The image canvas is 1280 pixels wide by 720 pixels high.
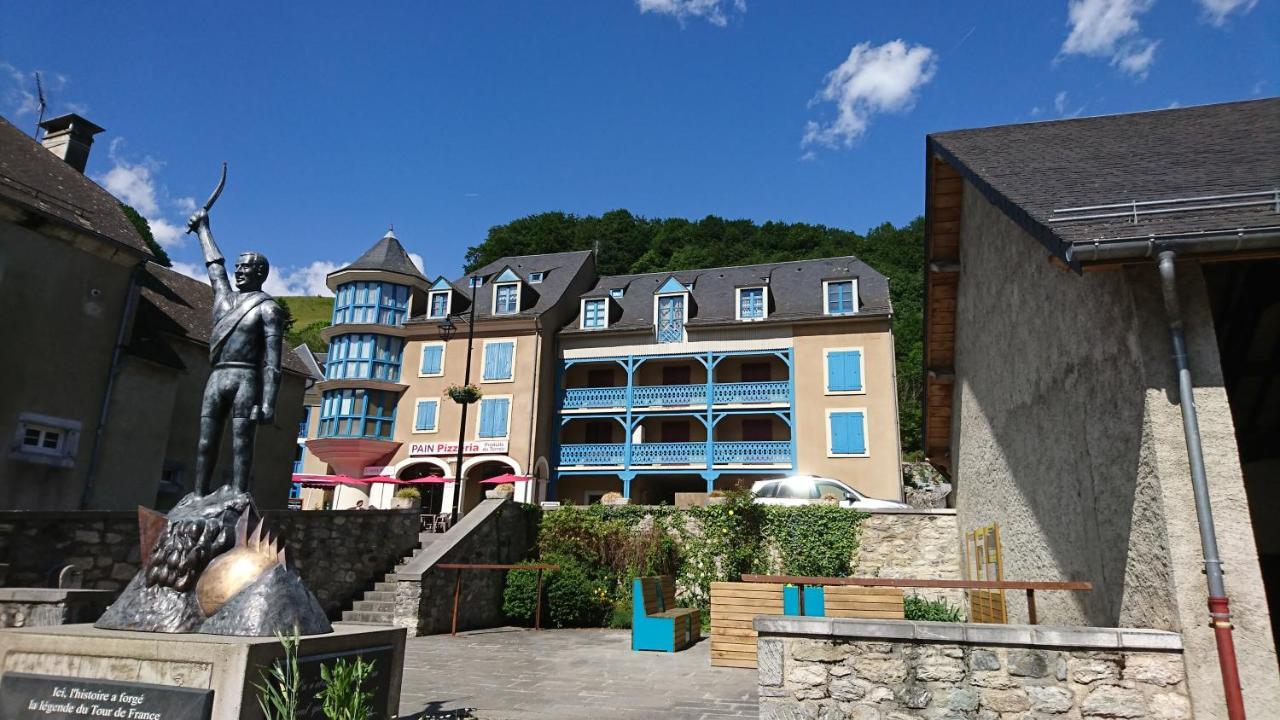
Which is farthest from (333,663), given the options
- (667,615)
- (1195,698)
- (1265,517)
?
(1265,517)

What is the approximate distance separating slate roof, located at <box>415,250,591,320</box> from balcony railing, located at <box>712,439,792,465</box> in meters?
8.11

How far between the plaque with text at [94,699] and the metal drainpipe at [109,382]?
11.4 m

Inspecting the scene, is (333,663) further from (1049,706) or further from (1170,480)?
(1170,480)

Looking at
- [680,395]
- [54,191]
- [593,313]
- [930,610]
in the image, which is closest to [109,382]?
[54,191]

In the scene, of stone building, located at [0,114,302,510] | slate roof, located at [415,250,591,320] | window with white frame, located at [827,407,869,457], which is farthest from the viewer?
slate roof, located at [415,250,591,320]

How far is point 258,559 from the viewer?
524 centimetres

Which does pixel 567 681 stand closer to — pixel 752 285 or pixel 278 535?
pixel 278 535

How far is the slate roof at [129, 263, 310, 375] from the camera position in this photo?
15852 millimetres

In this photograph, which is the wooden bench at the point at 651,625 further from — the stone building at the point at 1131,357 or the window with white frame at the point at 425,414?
the window with white frame at the point at 425,414

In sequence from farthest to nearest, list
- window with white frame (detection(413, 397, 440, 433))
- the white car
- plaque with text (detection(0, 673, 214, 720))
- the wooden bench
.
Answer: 1. window with white frame (detection(413, 397, 440, 433))
2. the white car
3. the wooden bench
4. plaque with text (detection(0, 673, 214, 720))

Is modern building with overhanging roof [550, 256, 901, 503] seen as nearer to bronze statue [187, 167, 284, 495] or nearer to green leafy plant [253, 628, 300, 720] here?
bronze statue [187, 167, 284, 495]

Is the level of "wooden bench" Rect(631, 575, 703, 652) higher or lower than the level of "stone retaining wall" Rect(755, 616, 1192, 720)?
lower

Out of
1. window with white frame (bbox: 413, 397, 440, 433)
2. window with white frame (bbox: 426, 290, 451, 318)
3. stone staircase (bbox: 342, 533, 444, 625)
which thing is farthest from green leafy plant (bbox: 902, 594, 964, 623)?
window with white frame (bbox: 426, 290, 451, 318)

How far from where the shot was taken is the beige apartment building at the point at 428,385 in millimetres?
25734
